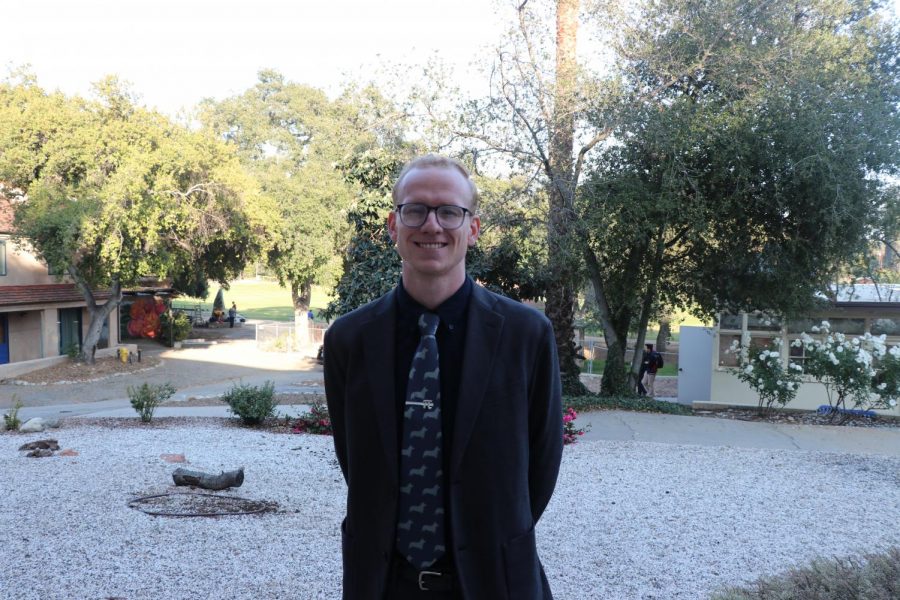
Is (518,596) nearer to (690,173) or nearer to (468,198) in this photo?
(468,198)

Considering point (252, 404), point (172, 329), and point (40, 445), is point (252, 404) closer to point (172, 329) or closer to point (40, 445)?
point (40, 445)

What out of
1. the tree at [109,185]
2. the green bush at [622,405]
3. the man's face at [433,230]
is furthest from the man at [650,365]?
the man's face at [433,230]

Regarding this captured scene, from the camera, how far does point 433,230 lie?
2.21 meters

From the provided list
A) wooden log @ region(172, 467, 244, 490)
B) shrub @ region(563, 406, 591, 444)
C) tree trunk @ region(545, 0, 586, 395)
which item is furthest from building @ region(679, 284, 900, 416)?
wooden log @ region(172, 467, 244, 490)

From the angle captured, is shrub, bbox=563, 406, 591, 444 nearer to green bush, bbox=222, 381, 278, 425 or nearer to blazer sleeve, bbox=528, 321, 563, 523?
green bush, bbox=222, 381, 278, 425

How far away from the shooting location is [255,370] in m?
25.7

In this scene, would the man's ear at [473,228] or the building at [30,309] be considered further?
the building at [30,309]

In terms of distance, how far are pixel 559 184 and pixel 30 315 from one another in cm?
1985

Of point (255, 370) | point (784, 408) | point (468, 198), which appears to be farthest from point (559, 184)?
point (255, 370)

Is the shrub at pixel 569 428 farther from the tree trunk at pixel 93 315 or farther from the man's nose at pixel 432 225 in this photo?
the tree trunk at pixel 93 315

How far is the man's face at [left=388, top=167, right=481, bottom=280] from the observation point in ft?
7.30

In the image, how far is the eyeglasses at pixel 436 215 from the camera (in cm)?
222

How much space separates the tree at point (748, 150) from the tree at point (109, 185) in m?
14.5

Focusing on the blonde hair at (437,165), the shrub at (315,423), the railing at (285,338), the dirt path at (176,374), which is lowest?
the dirt path at (176,374)
